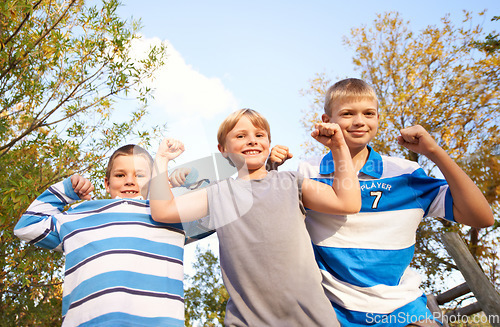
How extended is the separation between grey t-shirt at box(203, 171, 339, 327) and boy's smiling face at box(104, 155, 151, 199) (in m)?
0.62

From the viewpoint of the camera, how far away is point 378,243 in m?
2.07

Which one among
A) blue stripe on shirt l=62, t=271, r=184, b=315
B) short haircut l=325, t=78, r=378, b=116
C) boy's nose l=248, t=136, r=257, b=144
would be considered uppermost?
short haircut l=325, t=78, r=378, b=116

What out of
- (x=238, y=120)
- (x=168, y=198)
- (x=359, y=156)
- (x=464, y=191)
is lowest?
(x=464, y=191)

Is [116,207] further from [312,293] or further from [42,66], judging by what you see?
[42,66]

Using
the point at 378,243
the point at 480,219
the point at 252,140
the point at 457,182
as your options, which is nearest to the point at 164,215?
the point at 252,140

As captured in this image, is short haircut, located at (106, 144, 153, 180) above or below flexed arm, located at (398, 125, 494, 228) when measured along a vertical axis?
above

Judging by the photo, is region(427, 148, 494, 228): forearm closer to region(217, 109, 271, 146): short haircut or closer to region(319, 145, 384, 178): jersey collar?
region(319, 145, 384, 178): jersey collar

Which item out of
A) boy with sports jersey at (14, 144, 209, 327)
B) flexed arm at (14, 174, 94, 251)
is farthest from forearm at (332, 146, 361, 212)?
flexed arm at (14, 174, 94, 251)

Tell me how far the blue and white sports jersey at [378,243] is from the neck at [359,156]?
0.03m

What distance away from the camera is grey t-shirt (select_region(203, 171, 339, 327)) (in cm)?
167

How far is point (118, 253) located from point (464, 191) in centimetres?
171

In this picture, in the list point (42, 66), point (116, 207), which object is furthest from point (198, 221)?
point (42, 66)

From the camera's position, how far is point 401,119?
9.97 meters

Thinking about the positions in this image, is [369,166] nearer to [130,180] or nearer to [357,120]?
[357,120]
